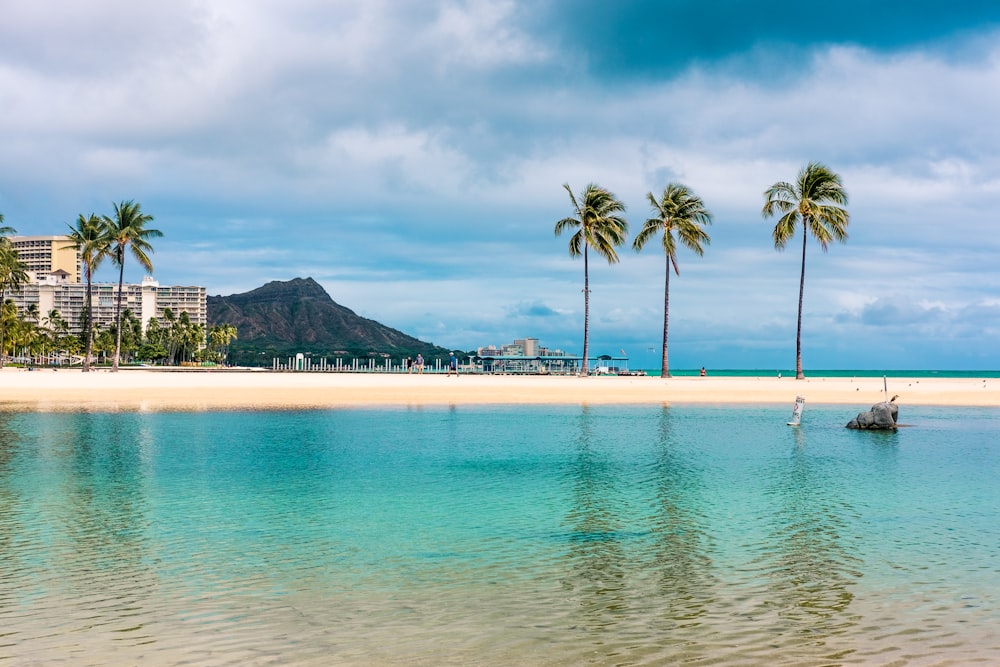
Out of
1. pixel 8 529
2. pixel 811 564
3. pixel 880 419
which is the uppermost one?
pixel 880 419

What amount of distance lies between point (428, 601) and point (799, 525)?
7.02 metres

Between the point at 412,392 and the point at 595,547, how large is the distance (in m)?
43.6

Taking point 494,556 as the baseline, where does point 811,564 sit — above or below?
above

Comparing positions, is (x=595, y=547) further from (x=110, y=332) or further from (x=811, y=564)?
(x=110, y=332)

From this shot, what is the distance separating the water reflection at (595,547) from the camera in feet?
27.0

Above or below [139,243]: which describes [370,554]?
below

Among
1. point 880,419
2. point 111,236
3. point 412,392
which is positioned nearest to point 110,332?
point 111,236

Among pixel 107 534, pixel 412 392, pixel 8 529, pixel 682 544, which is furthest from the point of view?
pixel 412 392

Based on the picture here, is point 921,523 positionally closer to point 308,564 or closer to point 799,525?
point 799,525

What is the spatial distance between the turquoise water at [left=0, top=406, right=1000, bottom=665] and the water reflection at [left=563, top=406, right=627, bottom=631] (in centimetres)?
5

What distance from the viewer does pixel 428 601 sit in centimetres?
837

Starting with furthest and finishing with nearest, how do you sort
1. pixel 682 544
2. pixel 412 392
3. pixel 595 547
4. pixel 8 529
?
1. pixel 412 392
2. pixel 8 529
3. pixel 682 544
4. pixel 595 547

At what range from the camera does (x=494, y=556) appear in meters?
10.5

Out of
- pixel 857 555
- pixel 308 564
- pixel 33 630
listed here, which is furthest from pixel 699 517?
pixel 33 630
